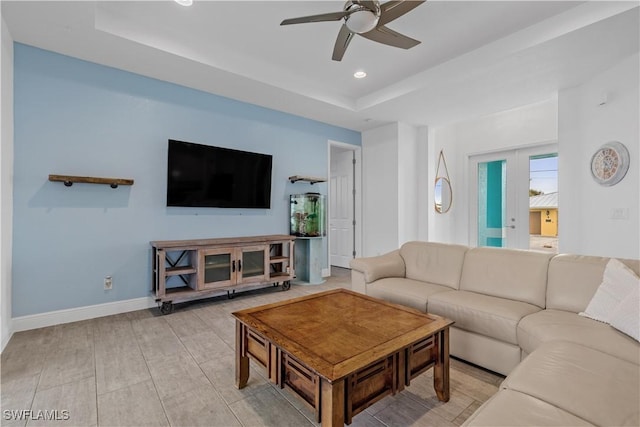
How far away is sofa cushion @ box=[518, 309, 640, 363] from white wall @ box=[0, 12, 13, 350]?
12.4ft

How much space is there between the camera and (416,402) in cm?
179

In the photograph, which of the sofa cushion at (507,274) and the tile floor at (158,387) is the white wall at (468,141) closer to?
the sofa cushion at (507,274)

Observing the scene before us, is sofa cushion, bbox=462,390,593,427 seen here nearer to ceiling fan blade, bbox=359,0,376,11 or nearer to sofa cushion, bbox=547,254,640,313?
sofa cushion, bbox=547,254,640,313

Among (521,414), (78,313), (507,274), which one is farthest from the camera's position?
(78,313)

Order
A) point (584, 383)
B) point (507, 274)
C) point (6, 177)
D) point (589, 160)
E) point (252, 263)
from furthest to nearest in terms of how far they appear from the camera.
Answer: point (252, 263) → point (589, 160) → point (6, 177) → point (507, 274) → point (584, 383)

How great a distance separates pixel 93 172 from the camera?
3.17 meters

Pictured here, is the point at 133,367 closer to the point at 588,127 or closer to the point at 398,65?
the point at 398,65

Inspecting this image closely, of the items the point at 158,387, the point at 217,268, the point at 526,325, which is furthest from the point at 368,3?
the point at 217,268

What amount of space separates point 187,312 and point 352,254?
3.37 metres

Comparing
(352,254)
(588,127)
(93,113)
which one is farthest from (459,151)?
(93,113)

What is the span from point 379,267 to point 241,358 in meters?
1.60

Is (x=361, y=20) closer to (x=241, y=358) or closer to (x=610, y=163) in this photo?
(x=241, y=358)

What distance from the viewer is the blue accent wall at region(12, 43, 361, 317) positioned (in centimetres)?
286

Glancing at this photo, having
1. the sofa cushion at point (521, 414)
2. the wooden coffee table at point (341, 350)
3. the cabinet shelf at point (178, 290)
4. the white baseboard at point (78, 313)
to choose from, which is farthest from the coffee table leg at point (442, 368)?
the white baseboard at point (78, 313)
